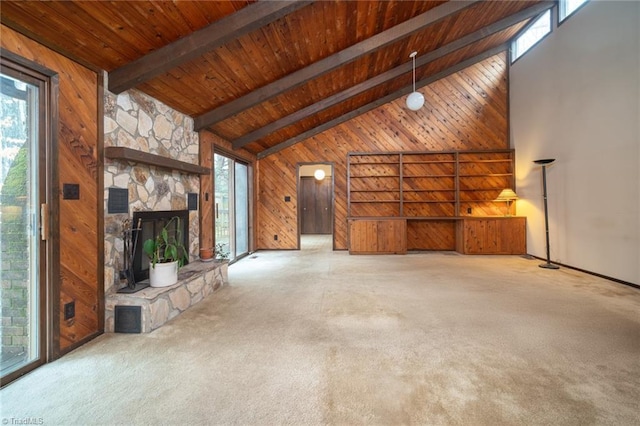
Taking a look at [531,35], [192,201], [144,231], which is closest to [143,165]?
[144,231]

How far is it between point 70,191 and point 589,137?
654 centimetres

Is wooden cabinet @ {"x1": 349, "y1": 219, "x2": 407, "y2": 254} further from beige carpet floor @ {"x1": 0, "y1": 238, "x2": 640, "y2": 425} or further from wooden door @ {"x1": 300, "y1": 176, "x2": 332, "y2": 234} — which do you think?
wooden door @ {"x1": 300, "y1": 176, "x2": 332, "y2": 234}

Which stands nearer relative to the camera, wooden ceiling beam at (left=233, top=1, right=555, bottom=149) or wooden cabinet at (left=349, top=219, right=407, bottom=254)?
wooden ceiling beam at (left=233, top=1, right=555, bottom=149)

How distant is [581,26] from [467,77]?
234cm

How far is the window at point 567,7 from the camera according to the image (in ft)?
14.5

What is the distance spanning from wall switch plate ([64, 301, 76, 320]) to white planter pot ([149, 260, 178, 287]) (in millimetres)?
621

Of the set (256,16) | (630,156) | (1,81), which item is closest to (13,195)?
(1,81)

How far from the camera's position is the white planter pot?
8.83ft

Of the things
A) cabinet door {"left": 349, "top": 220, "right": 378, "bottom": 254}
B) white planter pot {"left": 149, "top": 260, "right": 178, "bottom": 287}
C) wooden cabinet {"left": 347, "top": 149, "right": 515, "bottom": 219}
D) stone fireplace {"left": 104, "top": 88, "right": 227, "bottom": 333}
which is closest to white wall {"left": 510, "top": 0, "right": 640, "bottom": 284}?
wooden cabinet {"left": 347, "top": 149, "right": 515, "bottom": 219}

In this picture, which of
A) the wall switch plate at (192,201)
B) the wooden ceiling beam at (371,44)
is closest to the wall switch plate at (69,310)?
the wall switch plate at (192,201)

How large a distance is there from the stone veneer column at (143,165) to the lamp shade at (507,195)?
605cm

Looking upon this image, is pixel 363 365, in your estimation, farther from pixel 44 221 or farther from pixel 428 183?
pixel 428 183

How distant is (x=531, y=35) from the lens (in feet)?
18.4

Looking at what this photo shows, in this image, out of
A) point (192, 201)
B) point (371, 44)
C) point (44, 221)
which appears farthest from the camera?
point (192, 201)
